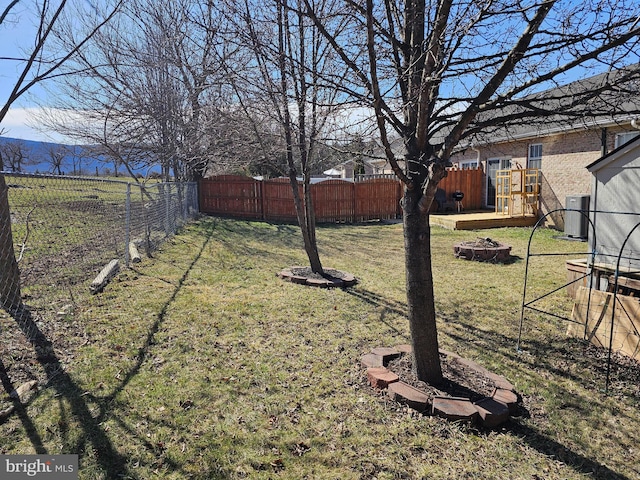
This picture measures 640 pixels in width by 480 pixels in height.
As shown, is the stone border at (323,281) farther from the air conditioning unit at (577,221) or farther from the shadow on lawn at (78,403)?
the air conditioning unit at (577,221)

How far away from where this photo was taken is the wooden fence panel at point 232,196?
53.9ft

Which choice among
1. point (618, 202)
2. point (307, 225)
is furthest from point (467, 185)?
point (618, 202)

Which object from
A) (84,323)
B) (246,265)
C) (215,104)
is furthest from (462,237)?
(84,323)

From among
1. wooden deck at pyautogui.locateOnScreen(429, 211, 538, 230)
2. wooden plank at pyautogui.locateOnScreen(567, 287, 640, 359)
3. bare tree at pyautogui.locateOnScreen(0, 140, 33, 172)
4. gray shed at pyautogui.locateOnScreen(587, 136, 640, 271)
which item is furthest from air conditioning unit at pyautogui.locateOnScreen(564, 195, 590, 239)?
bare tree at pyautogui.locateOnScreen(0, 140, 33, 172)

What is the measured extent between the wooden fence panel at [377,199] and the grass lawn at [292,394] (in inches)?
404

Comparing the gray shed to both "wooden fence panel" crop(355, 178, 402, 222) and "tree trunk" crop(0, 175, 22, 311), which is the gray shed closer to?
"tree trunk" crop(0, 175, 22, 311)

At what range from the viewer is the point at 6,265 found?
390 centimetres

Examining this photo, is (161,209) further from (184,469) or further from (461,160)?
(461,160)

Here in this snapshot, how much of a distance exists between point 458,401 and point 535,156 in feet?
43.1

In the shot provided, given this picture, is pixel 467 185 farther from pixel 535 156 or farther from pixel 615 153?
pixel 615 153

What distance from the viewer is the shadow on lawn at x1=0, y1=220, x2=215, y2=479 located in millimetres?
2273

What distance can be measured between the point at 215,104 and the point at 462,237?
26.2 feet

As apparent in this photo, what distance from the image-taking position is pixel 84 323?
13.5 ft

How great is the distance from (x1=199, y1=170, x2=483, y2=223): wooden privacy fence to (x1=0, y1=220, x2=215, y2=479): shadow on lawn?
1194 cm
